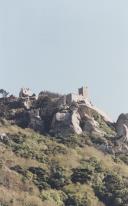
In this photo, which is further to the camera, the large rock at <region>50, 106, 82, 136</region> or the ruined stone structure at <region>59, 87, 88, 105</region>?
the ruined stone structure at <region>59, 87, 88, 105</region>

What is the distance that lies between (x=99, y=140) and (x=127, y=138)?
4504 millimetres

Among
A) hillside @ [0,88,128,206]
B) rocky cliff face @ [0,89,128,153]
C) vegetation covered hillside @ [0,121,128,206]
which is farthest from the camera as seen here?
rocky cliff face @ [0,89,128,153]

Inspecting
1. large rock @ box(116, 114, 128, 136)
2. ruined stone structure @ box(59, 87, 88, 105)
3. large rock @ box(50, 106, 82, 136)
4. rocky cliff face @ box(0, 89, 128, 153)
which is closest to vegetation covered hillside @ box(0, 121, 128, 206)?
large rock @ box(50, 106, 82, 136)

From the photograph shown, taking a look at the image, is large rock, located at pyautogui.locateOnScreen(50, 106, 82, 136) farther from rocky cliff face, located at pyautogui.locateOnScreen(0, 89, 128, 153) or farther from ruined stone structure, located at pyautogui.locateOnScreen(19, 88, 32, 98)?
ruined stone structure, located at pyautogui.locateOnScreen(19, 88, 32, 98)

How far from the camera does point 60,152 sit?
354 feet

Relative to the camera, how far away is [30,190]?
93812 mm

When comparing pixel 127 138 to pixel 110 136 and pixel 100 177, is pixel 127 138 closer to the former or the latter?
pixel 110 136

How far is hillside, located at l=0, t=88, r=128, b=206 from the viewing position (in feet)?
310

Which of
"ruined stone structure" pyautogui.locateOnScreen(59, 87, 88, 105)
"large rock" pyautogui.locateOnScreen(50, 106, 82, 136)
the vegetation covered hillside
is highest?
"ruined stone structure" pyautogui.locateOnScreen(59, 87, 88, 105)

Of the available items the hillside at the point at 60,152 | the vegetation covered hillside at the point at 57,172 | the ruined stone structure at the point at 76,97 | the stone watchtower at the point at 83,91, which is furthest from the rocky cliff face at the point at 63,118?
the stone watchtower at the point at 83,91

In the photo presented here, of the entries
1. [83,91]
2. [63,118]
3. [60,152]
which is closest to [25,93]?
[83,91]

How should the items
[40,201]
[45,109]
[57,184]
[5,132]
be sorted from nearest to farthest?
[40,201] → [57,184] → [5,132] → [45,109]

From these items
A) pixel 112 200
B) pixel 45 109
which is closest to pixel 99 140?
pixel 45 109

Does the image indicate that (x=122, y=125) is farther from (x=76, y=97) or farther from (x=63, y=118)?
(x=63, y=118)
